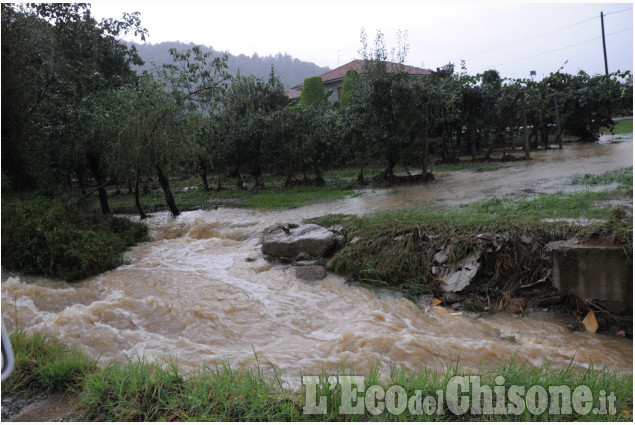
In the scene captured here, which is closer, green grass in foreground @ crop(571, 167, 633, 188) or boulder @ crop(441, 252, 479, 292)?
boulder @ crop(441, 252, 479, 292)

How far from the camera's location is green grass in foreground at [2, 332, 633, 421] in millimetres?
2623

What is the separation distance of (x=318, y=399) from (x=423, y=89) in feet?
40.9

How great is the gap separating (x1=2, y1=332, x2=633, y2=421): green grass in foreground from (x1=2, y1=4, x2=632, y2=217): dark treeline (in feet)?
22.0

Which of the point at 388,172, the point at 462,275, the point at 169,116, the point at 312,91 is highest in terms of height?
the point at 312,91

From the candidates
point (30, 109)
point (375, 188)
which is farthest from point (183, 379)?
point (375, 188)

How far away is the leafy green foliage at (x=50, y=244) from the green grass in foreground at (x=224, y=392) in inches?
162

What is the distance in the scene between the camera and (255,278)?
23.0 feet

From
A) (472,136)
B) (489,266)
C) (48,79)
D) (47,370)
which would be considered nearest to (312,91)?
(472,136)

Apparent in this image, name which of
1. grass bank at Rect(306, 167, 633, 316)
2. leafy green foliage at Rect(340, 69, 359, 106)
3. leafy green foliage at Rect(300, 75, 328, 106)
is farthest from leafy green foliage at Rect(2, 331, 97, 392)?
leafy green foliage at Rect(300, 75, 328, 106)

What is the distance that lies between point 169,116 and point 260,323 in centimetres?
662

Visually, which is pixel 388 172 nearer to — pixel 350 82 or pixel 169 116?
pixel 350 82

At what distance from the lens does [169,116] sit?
10531 mm

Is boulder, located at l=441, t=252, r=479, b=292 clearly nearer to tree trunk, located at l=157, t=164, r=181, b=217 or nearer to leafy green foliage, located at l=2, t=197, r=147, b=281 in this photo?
leafy green foliage, located at l=2, t=197, r=147, b=281

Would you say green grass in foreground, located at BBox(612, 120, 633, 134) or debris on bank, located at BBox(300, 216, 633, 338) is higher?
green grass in foreground, located at BBox(612, 120, 633, 134)
